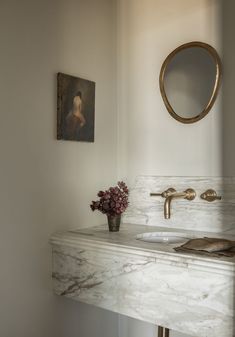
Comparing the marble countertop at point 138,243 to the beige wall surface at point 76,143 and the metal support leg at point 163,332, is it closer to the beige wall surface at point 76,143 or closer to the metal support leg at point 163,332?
the beige wall surface at point 76,143


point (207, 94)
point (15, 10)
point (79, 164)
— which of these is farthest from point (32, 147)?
point (207, 94)

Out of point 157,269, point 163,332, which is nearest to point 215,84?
point 157,269

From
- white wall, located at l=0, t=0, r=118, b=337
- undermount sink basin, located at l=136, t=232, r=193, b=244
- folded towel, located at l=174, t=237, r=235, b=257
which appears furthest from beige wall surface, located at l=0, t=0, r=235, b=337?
folded towel, located at l=174, t=237, r=235, b=257

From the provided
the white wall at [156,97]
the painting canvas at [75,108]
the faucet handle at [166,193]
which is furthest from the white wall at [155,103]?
the painting canvas at [75,108]

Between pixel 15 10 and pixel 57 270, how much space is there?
129 centimetres

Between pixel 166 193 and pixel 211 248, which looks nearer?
pixel 211 248

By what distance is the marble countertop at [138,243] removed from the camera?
1.42m

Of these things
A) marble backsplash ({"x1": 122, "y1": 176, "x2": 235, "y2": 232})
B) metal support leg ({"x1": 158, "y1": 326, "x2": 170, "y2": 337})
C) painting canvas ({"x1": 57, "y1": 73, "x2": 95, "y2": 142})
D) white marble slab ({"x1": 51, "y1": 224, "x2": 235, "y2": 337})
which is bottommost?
metal support leg ({"x1": 158, "y1": 326, "x2": 170, "y2": 337})

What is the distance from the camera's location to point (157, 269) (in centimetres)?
156

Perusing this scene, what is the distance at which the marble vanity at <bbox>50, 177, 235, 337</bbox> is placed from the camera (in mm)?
1419

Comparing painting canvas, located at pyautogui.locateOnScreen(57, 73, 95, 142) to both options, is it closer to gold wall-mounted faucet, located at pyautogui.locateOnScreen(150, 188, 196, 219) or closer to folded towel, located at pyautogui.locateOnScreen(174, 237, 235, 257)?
gold wall-mounted faucet, located at pyautogui.locateOnScreen(150, 188, 196, 219)

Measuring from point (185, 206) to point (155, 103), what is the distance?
2.12 ft

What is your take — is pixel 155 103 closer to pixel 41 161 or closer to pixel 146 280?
pixel 41 161

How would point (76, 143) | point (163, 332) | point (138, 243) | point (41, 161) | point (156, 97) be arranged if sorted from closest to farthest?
point (138, 243)
point (41, 161)
point (163, 332)
point (76, 143)
point (156, 97)
